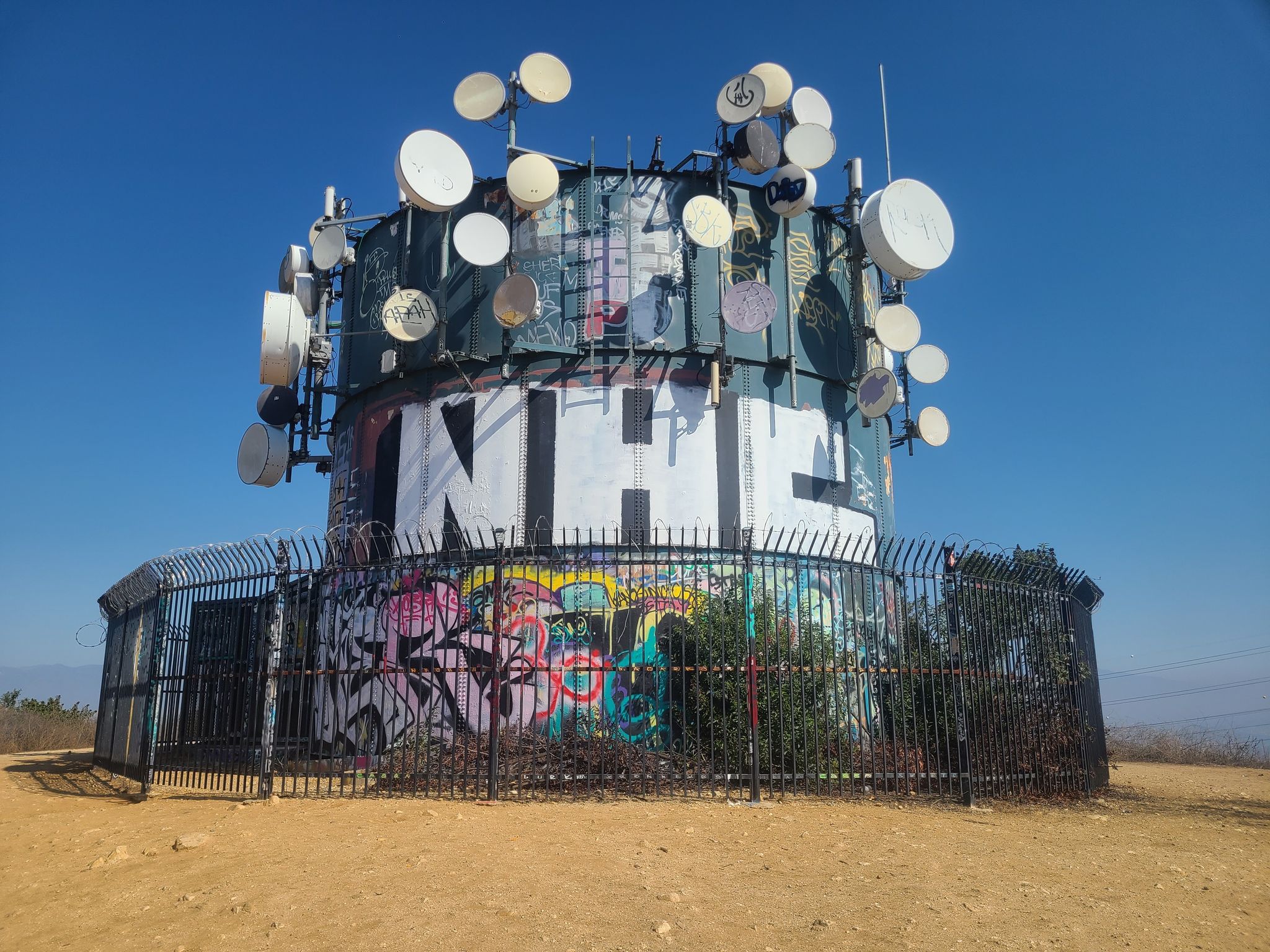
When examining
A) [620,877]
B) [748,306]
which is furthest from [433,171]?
[620,877]

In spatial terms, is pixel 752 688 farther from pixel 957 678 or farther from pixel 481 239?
pixel 481 239

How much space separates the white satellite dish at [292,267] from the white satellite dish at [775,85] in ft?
37.1

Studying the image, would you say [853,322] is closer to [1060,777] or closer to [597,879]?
[1060,777]

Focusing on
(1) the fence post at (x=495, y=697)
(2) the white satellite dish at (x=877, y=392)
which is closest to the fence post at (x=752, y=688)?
(1) the fence post at (x=495, y=697)

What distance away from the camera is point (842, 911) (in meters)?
6.97

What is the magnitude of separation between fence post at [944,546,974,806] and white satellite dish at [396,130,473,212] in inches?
448

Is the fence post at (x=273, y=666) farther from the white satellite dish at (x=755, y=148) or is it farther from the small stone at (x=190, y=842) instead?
the white satellite dish at (x=755, y=148)

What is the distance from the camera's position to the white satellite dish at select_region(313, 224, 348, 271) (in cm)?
2150

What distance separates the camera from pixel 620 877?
778cm

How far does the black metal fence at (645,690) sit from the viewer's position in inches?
459

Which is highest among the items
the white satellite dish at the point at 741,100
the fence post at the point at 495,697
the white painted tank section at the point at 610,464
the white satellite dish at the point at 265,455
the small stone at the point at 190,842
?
the white satellite dish at the point at 741,100

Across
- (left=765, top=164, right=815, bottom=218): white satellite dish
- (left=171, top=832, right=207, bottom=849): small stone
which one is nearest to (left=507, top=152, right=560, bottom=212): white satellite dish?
(left=765, top=164, right=815, bottom=218): white satellite dish

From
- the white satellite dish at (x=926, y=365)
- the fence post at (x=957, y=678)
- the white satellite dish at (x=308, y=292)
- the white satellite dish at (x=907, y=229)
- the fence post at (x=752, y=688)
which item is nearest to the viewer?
the fence post at (x=752, y=688)

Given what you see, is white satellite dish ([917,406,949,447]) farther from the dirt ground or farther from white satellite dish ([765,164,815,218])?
the dirt ground
